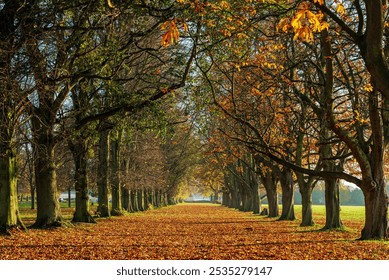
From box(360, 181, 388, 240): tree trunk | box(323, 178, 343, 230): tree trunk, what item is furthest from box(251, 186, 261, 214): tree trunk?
box(360, 181, 388, 240): tree trunk

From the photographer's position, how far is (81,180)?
76.1 feet

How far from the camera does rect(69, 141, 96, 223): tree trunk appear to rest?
900 inches

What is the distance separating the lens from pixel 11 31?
15.0 meters

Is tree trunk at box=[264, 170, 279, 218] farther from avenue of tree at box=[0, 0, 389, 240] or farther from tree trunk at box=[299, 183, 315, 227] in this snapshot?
tree trunk at box=[299, 183, 315, 227]

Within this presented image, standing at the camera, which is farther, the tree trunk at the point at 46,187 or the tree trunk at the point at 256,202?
the tree trunk at the point at 256,202

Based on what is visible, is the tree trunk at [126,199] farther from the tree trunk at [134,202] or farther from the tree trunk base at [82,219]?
the tree trunk base at [82,219]

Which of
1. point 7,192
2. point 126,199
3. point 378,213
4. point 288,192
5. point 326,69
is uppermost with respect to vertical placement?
point 326,69

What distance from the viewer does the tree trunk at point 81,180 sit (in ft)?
75.0

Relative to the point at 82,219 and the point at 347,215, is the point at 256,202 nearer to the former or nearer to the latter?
the point at 347,215

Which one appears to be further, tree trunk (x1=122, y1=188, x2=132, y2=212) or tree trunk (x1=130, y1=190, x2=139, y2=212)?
tree trunk (x1=130, y1=190, x2=139, y2=212)

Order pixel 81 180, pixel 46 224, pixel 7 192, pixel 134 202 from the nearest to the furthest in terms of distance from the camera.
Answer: pixel 7 192, pixel 46 224, pixel 81 180, pixel 134 202

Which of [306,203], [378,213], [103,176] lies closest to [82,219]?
[103,176]

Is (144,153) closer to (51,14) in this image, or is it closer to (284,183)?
(284,183)

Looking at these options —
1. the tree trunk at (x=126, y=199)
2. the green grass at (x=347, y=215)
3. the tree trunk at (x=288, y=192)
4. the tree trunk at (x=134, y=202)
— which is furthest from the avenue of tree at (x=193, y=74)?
the tree trunk at (x=134, y=202)
